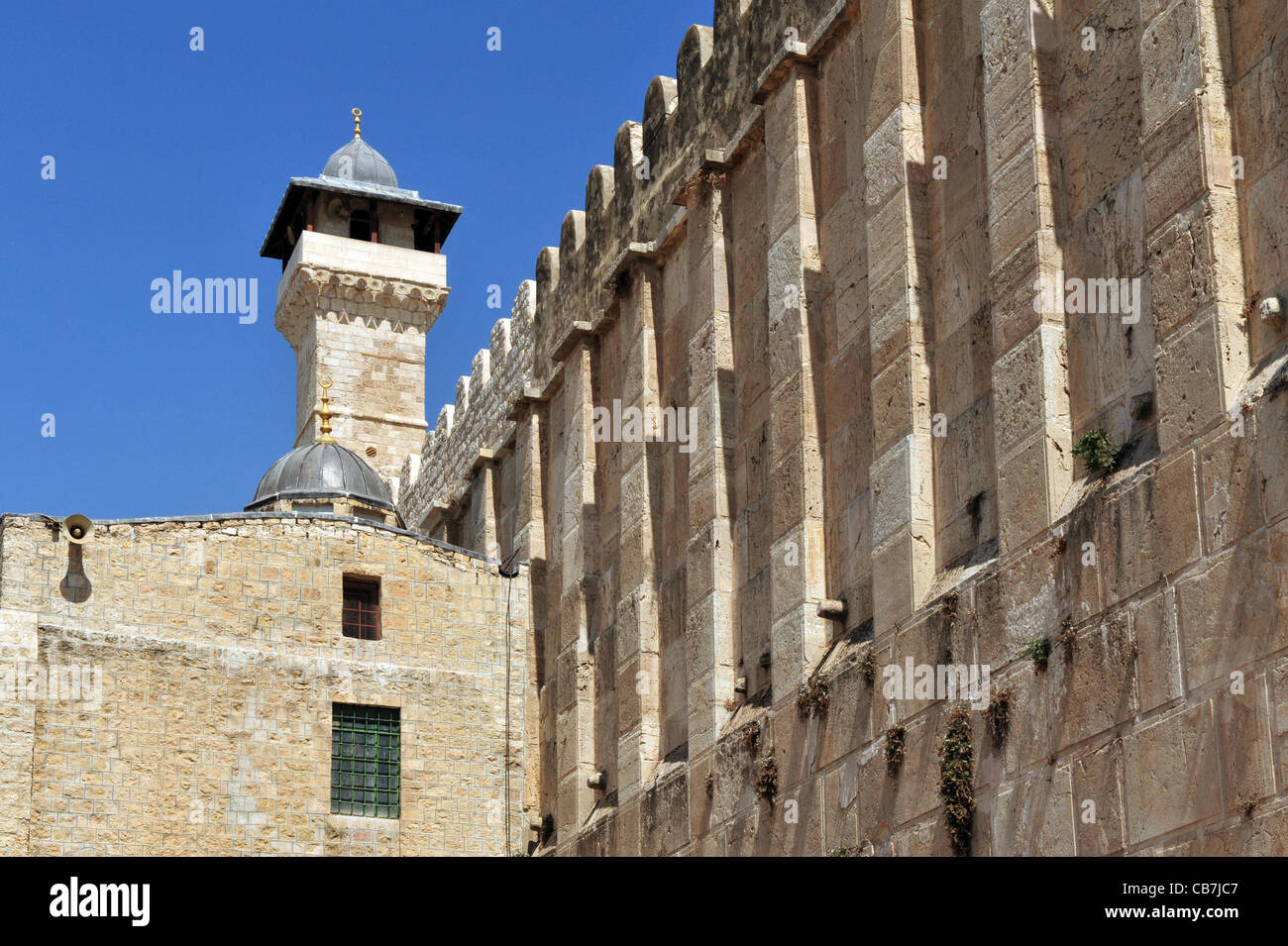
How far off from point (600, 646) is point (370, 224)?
2056 cm

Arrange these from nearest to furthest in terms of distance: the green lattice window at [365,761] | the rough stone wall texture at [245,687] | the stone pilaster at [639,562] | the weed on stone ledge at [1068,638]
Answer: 1. the weed on stone ledge at [1068,638]
2. the stone pilaster at [639,562]
3. the rough stone wall texture at [245,687]
4. the green lattice window at [365,761]

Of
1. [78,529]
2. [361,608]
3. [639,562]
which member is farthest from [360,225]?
[639,562]

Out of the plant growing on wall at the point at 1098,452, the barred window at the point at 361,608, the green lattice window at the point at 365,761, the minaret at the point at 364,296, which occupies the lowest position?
the green lattice window at the point at 365,761

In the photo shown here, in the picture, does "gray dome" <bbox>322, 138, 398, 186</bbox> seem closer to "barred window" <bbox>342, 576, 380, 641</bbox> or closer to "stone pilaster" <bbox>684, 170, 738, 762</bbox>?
"barred window" <bbox>342, 576, 380, 641</bbox>

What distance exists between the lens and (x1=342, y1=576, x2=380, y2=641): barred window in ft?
78.5

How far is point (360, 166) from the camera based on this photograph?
41812 millimetres

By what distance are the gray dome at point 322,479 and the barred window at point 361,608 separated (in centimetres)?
477

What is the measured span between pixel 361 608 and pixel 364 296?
645 inches

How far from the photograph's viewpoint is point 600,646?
22.1 metres

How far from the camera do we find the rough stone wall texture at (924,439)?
40.4 feet

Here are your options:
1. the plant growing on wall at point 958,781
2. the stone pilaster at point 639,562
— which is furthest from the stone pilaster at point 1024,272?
the stone pilaster at point 639,562

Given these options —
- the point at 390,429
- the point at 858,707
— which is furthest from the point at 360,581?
the point at 390,429

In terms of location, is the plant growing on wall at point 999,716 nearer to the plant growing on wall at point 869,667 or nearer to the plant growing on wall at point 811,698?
the plant growing on wall at point 869,667

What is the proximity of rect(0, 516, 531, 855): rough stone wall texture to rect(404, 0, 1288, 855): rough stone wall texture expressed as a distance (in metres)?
0.88
